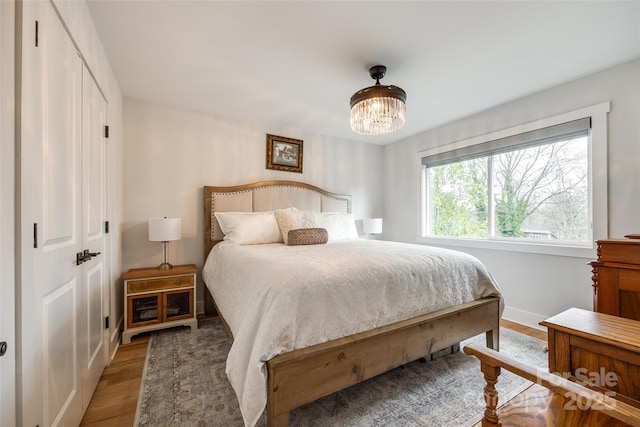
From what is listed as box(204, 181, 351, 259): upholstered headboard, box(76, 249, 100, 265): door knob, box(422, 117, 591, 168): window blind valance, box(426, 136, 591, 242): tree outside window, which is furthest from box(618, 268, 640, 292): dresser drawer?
box(76, 249, 100, 265): door knob

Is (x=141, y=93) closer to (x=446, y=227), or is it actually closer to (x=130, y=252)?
(x=130, y=252)

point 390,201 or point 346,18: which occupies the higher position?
point 346,18

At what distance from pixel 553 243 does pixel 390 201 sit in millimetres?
2296

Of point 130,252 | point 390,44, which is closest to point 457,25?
point 390,44

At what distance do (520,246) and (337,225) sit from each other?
2064 millimetres

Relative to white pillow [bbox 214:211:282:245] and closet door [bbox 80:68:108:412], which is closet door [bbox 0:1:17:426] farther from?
white pillow [bbox 214:211:282:245]

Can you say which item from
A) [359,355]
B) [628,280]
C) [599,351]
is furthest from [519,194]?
[359,355]

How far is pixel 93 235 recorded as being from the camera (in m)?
1.70

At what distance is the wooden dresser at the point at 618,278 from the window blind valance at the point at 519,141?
4.05 ft

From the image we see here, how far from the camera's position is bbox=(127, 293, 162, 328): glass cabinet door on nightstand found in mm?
2404

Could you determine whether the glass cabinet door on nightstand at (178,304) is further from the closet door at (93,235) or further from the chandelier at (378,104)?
the chandelier at (378,104)

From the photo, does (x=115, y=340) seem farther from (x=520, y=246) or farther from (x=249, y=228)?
(x=520, y=246)

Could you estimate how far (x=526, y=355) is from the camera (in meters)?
2.15

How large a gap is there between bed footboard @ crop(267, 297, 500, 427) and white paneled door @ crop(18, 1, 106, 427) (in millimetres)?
916
